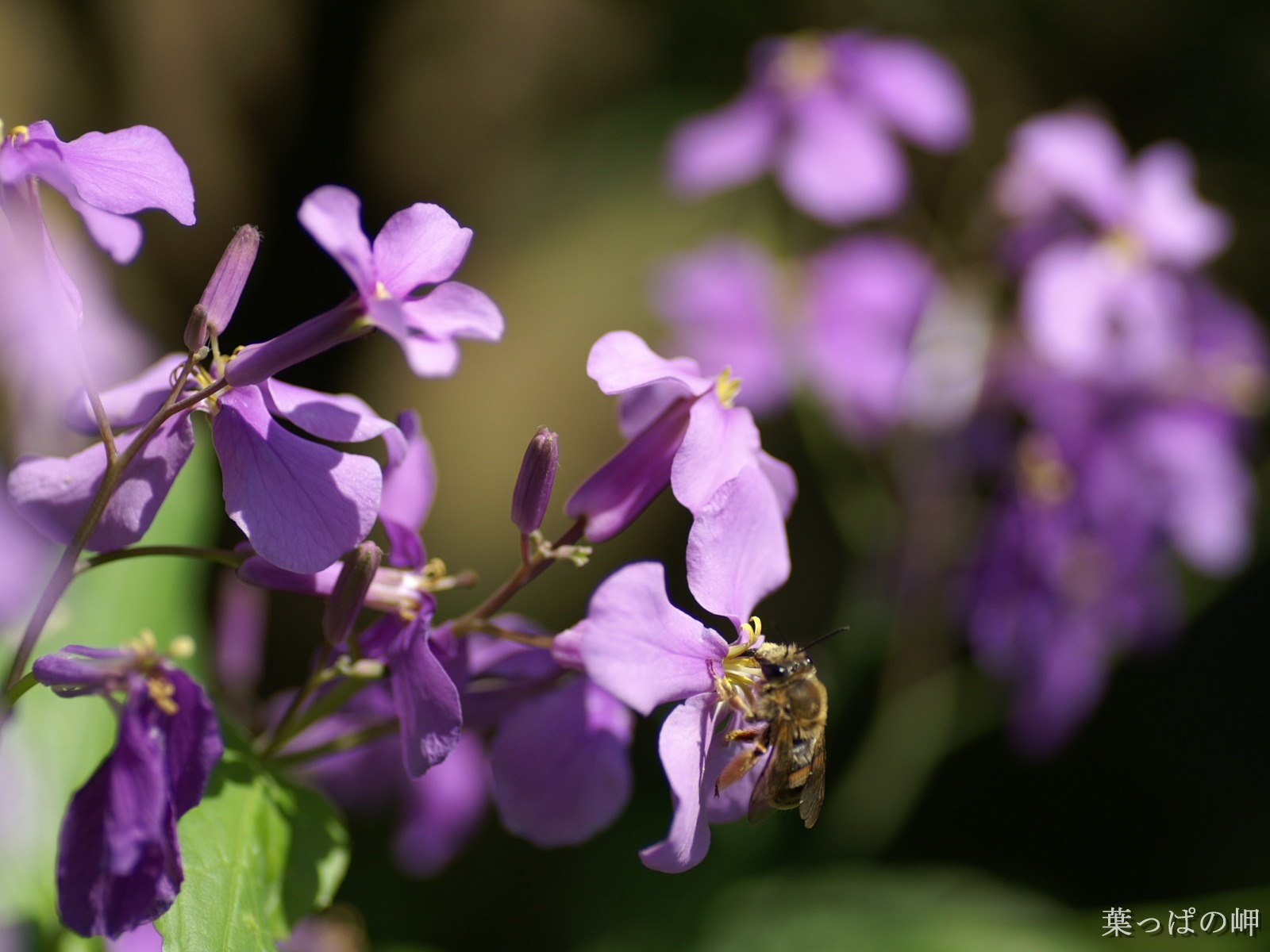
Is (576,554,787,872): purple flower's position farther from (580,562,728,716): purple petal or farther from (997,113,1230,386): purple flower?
(997,113,1230,386): purple flower

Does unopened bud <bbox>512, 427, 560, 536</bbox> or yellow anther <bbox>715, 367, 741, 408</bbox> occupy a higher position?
yellow anther <bbox>715, 367, 741, 408</bbox>

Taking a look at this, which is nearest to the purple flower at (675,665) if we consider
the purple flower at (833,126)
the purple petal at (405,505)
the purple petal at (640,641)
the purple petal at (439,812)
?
the purple petal at (640,641)

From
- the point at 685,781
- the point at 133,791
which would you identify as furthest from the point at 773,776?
the point at 133,791

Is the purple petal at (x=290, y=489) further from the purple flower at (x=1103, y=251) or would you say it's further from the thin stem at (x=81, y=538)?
the purple flower at (x=1103, y=251)

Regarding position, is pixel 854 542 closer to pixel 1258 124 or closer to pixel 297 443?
pixel 297 443

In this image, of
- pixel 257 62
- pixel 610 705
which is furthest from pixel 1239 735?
pixel 257 62

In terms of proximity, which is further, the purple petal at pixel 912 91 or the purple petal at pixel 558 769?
the purple petal at pixel 912 91

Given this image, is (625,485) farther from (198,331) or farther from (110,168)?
(110,168)

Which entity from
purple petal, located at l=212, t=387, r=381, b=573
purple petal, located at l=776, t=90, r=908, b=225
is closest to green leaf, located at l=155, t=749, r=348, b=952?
purple petal, located at l=212, t=387, r=381, b=573
